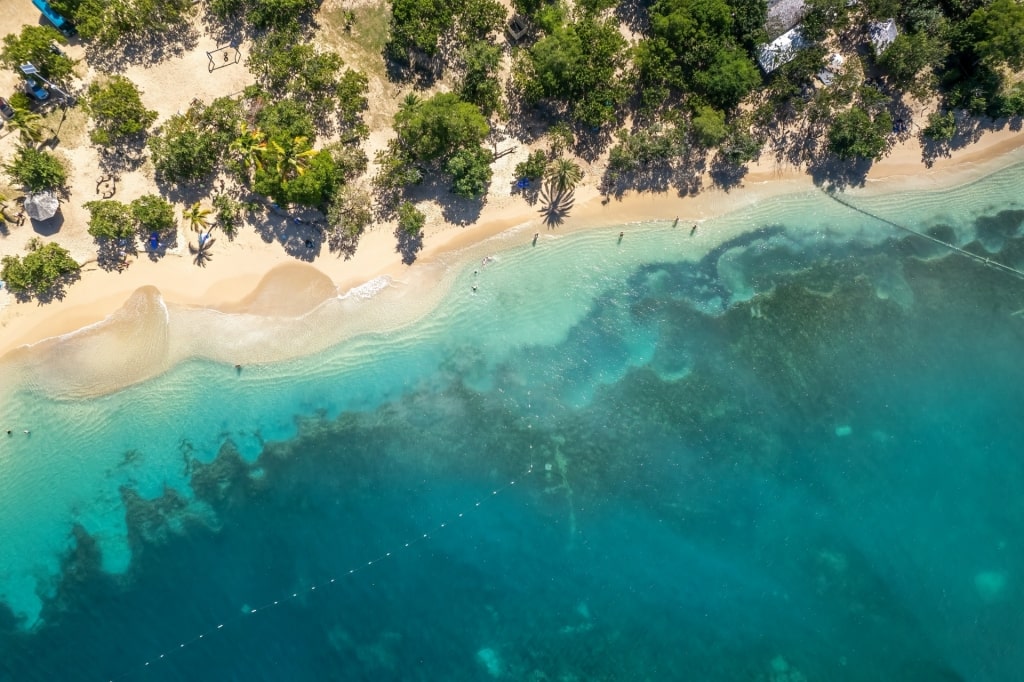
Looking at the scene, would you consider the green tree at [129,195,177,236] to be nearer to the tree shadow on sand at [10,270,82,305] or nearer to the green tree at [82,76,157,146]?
the green tree at [82,76,157,146]

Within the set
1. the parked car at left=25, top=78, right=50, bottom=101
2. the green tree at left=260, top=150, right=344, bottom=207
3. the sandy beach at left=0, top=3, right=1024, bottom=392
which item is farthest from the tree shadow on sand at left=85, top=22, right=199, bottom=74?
the green tree at left=260, top=150, right=344, bottom=207

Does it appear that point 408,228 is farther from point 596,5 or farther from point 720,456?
point 720,456

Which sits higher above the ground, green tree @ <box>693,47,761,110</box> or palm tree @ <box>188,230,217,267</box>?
green tree @ <box>693,47,761,110</box>

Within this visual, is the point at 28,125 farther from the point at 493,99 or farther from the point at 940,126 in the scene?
the point at 940,126

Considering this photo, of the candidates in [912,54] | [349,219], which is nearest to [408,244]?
[349,219]

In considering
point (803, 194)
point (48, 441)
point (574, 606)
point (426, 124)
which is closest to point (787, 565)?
point (574, 606)

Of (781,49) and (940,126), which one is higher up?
(781,49)
